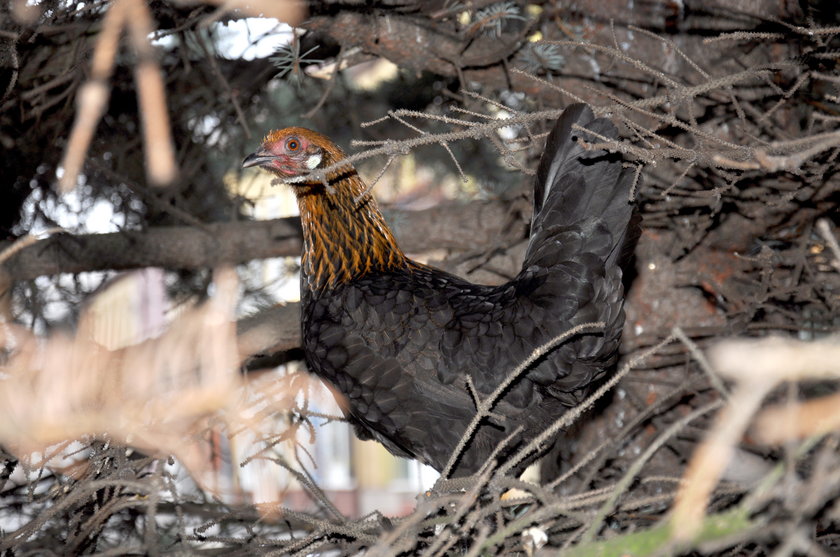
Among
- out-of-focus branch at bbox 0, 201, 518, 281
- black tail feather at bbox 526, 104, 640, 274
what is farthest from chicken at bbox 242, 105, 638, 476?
out-of-focus branch at bbox 0, 201, 518, 281

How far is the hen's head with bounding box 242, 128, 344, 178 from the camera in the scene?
2.97m

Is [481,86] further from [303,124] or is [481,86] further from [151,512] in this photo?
[151,512]

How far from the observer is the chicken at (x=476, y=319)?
2.46m

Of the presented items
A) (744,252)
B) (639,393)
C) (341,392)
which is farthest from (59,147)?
(744,252)

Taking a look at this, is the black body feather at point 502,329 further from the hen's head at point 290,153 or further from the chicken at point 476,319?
the hen's head at point 290,153

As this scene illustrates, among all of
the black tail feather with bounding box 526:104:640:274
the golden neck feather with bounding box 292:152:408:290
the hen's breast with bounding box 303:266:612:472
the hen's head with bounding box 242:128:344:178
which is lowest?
the hen's breast with bounding box 303:266:612:472

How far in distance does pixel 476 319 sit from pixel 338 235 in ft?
2.38

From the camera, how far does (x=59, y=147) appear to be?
372 centimetres

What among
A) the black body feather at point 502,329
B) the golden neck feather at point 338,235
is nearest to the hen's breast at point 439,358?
the black body feather at point 502,329

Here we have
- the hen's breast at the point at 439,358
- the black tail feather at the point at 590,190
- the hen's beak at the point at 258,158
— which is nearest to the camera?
the black tail feather at the point at 590,190

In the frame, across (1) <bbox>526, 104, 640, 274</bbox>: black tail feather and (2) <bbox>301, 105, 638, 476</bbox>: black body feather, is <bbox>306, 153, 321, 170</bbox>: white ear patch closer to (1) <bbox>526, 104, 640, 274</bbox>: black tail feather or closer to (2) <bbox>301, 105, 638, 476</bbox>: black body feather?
(2) <bbox>301, 105, 638, 476</bbox>: black body feather

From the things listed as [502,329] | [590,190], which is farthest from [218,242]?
[590,190]

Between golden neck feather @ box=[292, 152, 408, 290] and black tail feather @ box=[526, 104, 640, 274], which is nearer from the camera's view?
black tail feather @ box=[526, 104, 640, 274]

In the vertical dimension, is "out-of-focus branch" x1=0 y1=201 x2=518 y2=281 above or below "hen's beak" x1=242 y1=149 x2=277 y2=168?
below
